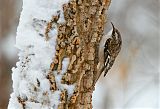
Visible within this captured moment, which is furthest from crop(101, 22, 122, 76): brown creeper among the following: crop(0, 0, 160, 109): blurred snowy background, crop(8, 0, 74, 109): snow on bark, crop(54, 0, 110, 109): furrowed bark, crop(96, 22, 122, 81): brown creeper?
crop(0, 0, 160, 109): blurred snowy background

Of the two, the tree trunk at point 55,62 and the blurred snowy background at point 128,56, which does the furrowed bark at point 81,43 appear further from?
the blurred snowy background at point 128,56

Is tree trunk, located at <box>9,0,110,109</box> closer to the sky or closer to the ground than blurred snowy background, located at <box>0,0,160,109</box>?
closer to the ground

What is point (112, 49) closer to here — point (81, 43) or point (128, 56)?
point (81, 43)

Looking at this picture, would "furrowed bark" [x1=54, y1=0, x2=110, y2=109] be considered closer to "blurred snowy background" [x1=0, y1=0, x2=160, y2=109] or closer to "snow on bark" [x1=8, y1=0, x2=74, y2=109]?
"snow on bark" [x1=8, y1=0, x2=74, y2=109]

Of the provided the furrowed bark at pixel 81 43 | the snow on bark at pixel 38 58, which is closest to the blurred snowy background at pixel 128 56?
the furrowed bark at pixel 81 43

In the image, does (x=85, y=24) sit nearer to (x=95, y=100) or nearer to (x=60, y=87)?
(x=60, y=87)
